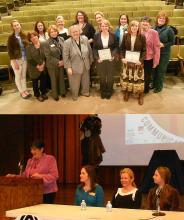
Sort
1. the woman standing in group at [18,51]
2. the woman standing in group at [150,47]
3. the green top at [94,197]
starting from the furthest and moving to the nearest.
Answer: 1. the woman standing in group at [18,51]
2. the woman standing in group at [150,47]
3. the green top at [94,197]

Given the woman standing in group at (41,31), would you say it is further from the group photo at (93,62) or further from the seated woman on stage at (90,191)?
the seated woman on stage at (90,191)

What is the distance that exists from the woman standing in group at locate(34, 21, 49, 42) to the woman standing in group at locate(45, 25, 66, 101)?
0.15 meters

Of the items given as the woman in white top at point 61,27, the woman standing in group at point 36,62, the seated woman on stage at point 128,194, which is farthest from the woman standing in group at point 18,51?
the seated woman on stage at point 128,194

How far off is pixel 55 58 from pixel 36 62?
0.25 meters

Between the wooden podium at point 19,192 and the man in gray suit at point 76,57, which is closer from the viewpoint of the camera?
the wooden podium at point 19,192

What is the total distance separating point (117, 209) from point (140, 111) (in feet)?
8.23

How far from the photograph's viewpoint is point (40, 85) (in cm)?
654

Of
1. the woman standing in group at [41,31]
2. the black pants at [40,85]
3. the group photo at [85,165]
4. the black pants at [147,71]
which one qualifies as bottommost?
the group photo at [85,165]

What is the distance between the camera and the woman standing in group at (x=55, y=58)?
6.20m

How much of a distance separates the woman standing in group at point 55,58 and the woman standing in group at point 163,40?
1239mm

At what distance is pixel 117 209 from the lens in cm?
386

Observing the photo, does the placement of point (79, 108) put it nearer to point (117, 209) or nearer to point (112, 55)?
point (112, 55)

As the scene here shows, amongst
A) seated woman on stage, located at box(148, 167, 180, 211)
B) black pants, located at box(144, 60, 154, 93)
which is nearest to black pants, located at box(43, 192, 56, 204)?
seated woman on stage, located at box(148, 167, 180, 211)

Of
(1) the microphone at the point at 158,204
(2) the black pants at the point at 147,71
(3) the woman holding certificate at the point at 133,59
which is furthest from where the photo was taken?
(2) the black pants at the point at 147,71
